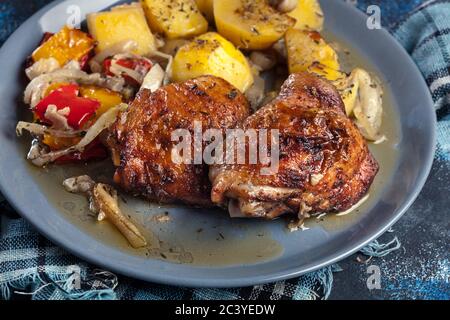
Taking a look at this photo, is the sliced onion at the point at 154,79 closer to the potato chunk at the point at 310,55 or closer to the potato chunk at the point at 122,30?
the potato chunk at the point at 122,30

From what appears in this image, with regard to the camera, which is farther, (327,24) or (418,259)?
(327,24)

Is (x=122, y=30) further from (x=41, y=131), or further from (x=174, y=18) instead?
(x=41, y=131)

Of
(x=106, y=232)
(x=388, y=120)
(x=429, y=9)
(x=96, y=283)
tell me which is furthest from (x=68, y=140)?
(x=429, y=9)

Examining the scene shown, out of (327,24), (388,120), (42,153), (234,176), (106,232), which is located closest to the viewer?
(234,176)

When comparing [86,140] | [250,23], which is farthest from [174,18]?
[86,140]

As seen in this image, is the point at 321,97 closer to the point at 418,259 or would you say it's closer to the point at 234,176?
the point at 234,176

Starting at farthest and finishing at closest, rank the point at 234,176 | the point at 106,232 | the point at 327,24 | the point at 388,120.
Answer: the point at 327,24 → the point at 388,120 → the point at 106,232 → the point at 234,176

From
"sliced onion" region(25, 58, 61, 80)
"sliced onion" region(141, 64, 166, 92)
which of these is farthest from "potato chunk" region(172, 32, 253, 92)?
"sliced onion" region(25, 58, 61, 80)
